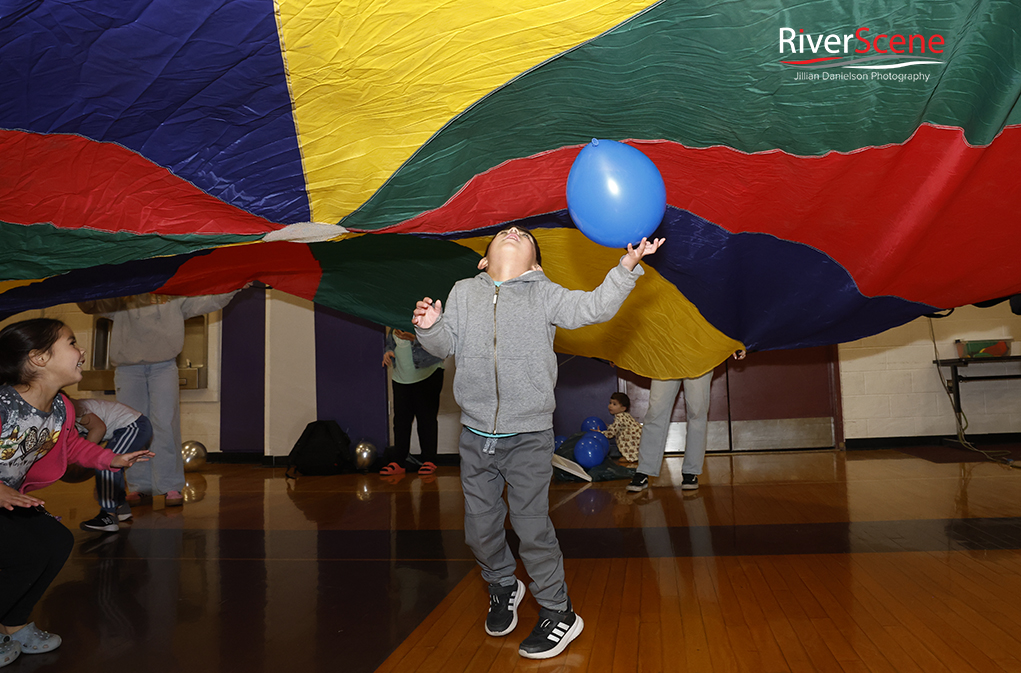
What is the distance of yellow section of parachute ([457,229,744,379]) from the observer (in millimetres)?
2750

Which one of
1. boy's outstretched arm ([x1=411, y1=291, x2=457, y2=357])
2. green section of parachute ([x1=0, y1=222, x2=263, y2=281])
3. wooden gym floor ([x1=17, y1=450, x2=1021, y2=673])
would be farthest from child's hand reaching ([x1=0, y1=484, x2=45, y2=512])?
boy's outstretched arm ([x1=411, y1=291, x2=457, y2=357])

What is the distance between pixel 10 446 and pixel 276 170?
103 cm

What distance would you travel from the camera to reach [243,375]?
6.21 m

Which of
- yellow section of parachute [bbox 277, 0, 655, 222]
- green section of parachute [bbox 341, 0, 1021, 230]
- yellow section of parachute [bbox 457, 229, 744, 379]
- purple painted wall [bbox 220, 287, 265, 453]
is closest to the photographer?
yellow section of parachute [bbox 277, 0, 655, 222]

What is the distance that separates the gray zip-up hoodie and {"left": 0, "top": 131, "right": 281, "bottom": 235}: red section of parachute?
25.1 inches

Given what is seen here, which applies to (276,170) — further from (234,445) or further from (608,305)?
(234,445)

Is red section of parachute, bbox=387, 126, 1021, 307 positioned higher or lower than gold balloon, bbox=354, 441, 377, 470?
higher

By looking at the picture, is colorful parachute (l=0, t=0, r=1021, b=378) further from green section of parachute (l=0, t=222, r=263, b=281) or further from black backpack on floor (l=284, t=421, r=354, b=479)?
black backpack on floor (l=284, t=421, r=354, b=479)

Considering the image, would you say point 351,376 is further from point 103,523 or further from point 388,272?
point 388,272

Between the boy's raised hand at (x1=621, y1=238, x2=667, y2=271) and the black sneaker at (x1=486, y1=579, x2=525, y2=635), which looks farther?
the black sneaker at (x1=486, y1=579, x2=525, y2=635)

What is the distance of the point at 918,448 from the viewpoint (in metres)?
5.62

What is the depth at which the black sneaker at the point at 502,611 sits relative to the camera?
75.5 inches

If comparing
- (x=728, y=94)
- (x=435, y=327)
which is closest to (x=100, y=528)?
(x=435, y=327)

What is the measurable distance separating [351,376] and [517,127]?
173 inches
